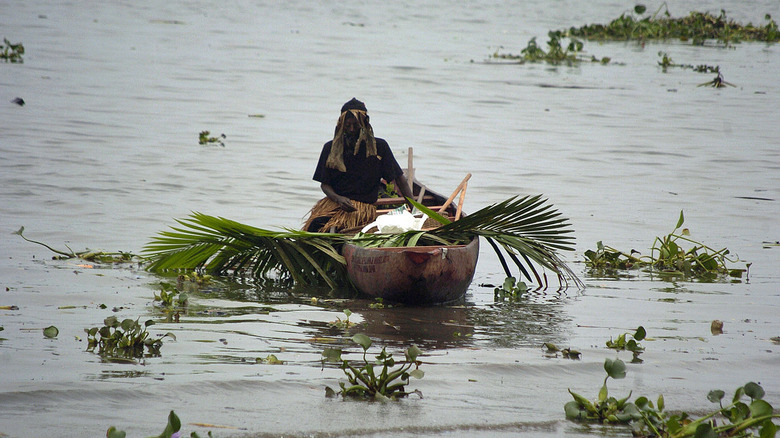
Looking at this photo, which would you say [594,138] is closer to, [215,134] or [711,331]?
[215,134]

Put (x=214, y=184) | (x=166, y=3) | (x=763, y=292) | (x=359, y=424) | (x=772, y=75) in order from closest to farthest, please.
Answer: (x=359, y=424)
(x=763, y=292)
(x=214, y=184)
(x=772, y=75)
(x=166, y=3)

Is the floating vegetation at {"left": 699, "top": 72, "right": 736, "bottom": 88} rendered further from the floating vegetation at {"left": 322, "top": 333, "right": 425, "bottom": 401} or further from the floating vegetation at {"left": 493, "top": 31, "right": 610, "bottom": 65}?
the floating vegetation at {"left": 322, "top": 333, "right": 425, "bottom": 401}

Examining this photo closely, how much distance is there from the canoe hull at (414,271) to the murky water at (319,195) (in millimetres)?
157

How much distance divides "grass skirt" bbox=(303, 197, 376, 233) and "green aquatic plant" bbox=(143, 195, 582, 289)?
21cm

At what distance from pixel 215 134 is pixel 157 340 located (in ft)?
38.5

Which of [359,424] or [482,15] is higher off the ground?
[482,15]

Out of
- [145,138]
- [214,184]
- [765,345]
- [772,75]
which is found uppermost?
[772,75]

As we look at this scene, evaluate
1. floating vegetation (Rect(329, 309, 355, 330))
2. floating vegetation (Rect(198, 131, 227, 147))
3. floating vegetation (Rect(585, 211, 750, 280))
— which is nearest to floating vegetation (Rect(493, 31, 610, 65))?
floating vegetation (Rect(198, 131, 227, 147))

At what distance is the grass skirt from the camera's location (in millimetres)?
7395

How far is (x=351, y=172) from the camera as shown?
7.57 meters

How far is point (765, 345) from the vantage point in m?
5.95

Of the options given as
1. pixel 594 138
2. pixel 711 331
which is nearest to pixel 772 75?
pixel 594 138

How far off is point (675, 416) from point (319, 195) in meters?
8.97

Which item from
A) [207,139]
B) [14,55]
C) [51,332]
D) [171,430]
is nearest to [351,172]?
[51,332]
